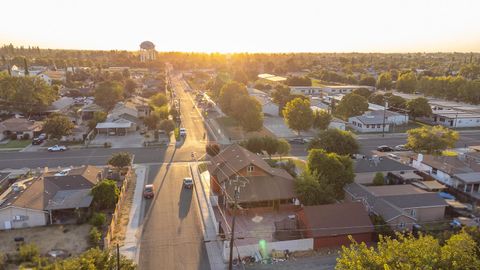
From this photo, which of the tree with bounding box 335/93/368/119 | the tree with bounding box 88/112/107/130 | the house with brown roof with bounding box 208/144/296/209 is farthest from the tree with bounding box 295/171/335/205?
the tree with bounding box 335/93/368/119

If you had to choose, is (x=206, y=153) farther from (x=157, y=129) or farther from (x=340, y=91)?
(x=340, y=91)

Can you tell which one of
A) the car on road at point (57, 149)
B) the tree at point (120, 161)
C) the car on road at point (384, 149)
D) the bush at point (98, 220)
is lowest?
the bush at point (98, 220)

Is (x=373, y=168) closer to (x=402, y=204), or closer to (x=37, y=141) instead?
(x=402, y=204)

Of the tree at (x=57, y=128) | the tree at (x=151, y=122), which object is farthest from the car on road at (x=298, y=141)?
the tree at (x=57, y=128)

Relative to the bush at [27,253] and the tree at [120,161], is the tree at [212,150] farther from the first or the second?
the bush at [27,253]

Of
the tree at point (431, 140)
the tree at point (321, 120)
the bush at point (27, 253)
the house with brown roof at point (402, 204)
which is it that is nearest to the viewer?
the bush at point (27, 253)

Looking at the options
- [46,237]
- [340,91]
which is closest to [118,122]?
[46,237]

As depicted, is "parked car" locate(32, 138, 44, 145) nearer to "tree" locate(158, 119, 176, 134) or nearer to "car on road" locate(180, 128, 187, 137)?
"tree" locate(158, 119, 176, 134)
